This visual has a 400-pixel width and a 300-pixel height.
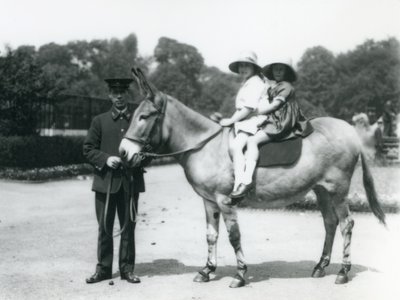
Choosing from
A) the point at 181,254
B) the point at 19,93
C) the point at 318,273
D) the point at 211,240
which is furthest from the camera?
the point at 19,93

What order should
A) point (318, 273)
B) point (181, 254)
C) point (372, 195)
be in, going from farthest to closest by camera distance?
1. point (181, 254)
2. point (372, 195)
3. point (318, 273)

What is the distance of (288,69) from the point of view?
23.1 ft

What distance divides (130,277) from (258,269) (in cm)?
197

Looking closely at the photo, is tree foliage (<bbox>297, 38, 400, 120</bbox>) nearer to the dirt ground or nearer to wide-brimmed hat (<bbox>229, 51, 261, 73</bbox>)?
the dirt ground

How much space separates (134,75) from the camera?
21.5 feet

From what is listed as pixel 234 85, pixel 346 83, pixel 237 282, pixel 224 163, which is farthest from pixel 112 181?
pixel 234 85

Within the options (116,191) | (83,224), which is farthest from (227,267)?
(83,224)

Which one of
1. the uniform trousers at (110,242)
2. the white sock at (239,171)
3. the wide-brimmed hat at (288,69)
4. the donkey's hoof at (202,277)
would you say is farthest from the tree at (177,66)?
the white sock at (239,171)

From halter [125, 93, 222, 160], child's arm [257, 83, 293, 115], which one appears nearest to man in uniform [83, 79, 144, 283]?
halter [125, 93, 222, 160]

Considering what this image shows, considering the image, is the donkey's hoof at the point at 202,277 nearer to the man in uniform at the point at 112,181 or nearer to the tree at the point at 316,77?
the man in uniform at the point at 112,181

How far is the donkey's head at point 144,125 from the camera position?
647 centimetres

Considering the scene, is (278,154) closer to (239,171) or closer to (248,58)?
(239,171)

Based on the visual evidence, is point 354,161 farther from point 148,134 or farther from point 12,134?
point 12,134

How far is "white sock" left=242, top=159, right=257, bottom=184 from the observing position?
6.46 meters
